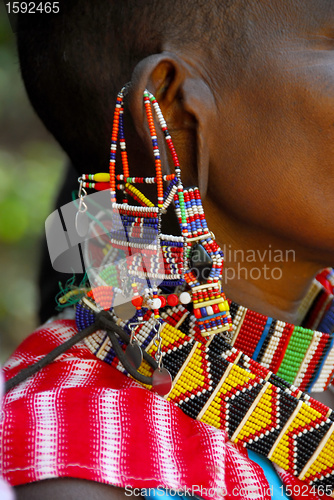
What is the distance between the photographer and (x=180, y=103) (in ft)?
4.02

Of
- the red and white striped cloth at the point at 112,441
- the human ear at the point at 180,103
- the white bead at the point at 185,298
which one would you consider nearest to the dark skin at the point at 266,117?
the human ear at the point at 180,103

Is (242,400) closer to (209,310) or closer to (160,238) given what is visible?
(209,310)

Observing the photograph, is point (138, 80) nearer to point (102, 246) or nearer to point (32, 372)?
point (102, 246)

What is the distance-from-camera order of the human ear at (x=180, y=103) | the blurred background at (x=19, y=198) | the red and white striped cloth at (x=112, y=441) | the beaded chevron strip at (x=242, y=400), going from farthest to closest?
the blurred background at (x=19, y=198) → the beaded chevron strip at (x=242, y=400) → the human ear at (x=180, y=103) → the red and white striped cloth at (x=112, y=441)

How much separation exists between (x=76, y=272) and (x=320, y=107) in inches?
30.7

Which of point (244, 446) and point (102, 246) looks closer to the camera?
point (244, 446)

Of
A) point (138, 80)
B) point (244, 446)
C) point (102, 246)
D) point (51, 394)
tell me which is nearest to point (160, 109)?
point (138, 80)

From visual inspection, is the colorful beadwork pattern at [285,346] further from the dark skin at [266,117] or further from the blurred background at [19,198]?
the blurred background at [19,198]

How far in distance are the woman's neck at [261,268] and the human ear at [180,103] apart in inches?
5.8

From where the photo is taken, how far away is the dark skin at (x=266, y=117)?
1.19 meters

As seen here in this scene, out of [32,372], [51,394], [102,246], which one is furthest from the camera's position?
[102,246]

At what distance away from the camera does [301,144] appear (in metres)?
1.22

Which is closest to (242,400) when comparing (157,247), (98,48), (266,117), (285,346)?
(285,346)

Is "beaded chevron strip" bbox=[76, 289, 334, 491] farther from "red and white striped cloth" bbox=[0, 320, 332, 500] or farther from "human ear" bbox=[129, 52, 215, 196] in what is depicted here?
"human ear" bbox=[129, 52, 215, 196]
